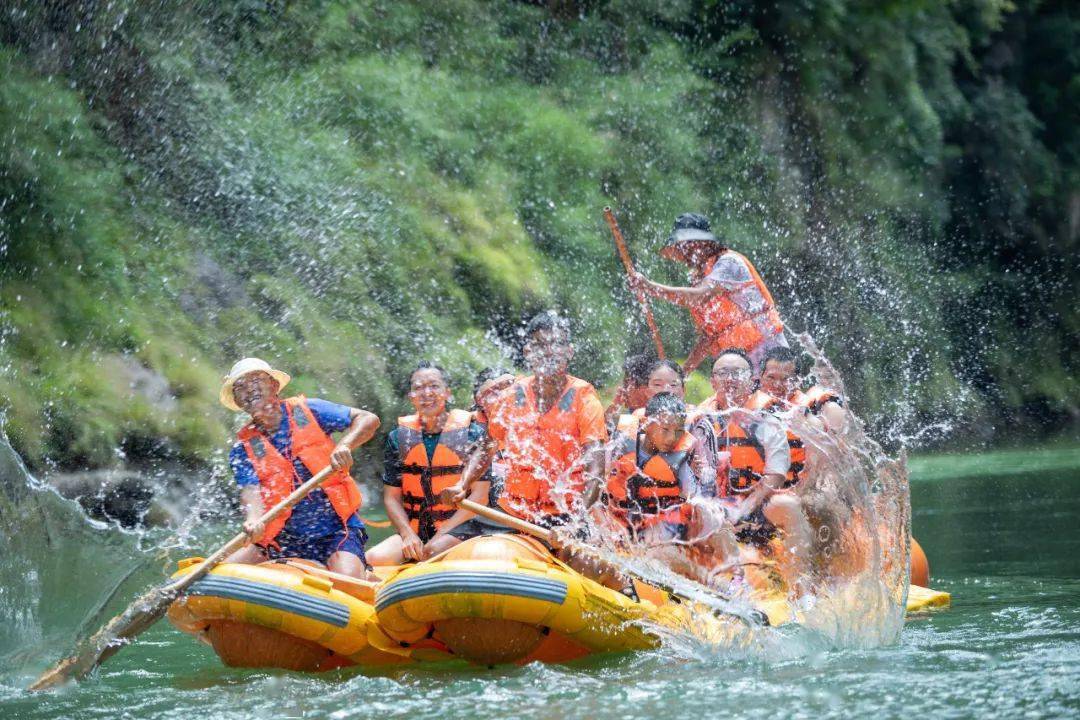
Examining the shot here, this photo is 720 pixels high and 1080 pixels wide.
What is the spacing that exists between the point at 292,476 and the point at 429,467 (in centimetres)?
57

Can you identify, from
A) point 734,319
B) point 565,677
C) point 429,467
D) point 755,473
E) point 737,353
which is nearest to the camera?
point 565,677

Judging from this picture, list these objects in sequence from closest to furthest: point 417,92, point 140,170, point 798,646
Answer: point 798,646 → point 140,170 → point 417,92

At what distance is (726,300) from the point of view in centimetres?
739

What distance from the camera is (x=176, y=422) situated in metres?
10.9

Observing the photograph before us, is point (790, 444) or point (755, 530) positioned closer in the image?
point (755, 530)

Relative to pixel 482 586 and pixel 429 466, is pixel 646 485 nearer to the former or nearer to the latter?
pixel 429 466

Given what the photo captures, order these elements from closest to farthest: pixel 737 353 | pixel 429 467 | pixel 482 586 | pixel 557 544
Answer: pixel 482 586 → pixel 557 544 → pixel 429 467 → pixel 737 353

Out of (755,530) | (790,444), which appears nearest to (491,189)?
(790,444)

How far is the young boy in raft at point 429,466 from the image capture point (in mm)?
5863

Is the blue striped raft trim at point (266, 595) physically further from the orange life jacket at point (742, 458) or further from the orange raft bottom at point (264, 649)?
the orange life jacket at point (742, 458)

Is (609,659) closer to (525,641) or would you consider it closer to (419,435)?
(525,641)

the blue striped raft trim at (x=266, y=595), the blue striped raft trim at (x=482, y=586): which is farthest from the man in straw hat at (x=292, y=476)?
the blue striped raft trim at (x=482, y=586)

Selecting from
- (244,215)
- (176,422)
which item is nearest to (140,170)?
(244,215)

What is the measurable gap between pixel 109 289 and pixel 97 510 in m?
2.32
